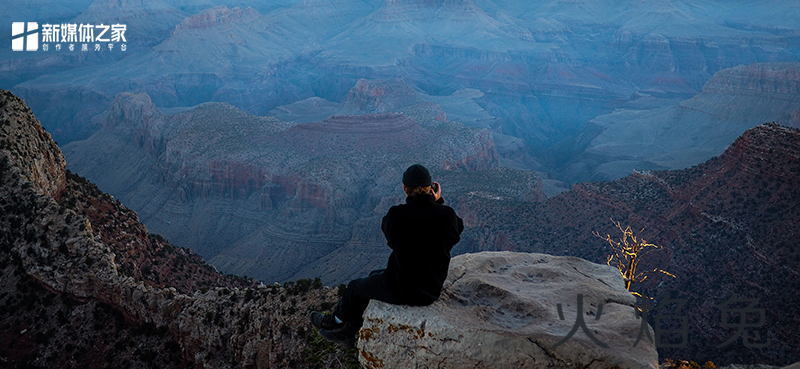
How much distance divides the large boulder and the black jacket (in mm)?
320

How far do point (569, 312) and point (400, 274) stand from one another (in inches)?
Result: 94.9

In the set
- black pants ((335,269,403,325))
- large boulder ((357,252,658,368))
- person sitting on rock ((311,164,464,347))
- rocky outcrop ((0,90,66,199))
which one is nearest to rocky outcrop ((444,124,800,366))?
large boulder ((357,252,658,368))

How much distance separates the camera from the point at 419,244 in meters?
7.12

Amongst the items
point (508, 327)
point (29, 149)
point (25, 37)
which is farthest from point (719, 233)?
point (25, 37)

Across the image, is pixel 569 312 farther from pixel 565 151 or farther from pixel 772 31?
pixel 772 31

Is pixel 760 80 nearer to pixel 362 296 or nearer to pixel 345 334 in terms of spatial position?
pixel 345 334

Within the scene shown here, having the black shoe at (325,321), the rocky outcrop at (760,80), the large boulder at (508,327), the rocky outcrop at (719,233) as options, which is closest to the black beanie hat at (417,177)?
the large boulder at (508,327)

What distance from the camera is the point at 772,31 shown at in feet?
498

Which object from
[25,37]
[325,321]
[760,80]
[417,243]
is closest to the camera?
[417,243]

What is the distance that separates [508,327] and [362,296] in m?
2.13

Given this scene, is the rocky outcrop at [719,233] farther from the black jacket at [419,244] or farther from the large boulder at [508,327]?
the black jacket at [419,244]

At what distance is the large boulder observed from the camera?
652cm

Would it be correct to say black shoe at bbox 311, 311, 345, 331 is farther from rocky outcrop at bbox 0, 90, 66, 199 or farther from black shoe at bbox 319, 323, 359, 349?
rocky outcrop at bbox 0, 90, 66, 199

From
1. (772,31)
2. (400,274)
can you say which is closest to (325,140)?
(400,274)
